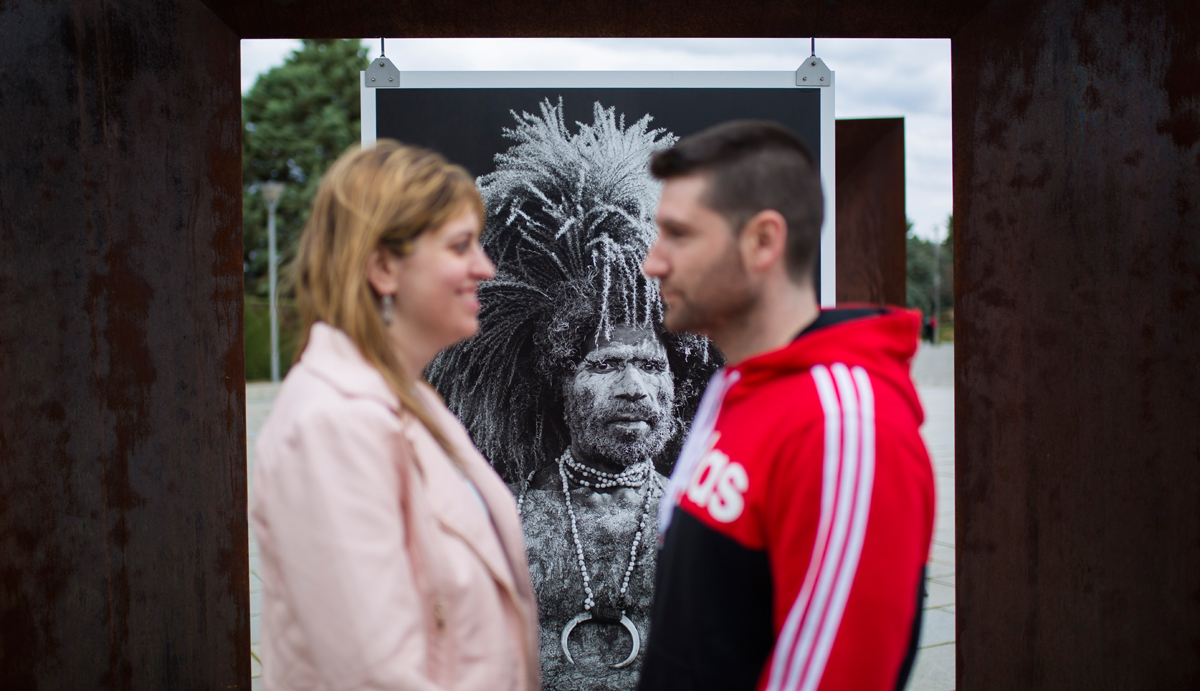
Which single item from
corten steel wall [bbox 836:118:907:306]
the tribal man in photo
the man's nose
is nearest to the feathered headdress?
the tribal man in photo

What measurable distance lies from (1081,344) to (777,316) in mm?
1562

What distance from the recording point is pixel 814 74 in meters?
2.96

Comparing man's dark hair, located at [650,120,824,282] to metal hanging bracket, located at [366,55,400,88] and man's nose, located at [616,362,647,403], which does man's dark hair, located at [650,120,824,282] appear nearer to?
man's nose, located at [616,362,647,403]

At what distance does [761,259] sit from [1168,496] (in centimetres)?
181

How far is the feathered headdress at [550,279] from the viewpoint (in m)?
2.97

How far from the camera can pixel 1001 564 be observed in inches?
101

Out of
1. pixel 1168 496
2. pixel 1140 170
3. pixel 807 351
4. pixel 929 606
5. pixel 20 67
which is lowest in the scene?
pixel 929 606

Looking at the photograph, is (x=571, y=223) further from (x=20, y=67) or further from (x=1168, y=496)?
(x=1168, y=496)

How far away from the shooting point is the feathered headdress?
2.97 meters

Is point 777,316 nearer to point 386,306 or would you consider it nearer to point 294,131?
point 386,306

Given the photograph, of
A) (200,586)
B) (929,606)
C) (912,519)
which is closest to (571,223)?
(200,586)

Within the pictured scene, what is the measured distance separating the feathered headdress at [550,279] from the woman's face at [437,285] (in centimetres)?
157

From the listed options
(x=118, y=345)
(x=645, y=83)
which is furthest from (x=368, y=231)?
(x=645, y=83)

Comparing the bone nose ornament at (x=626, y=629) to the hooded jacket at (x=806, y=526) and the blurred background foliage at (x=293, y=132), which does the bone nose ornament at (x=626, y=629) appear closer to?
the hooded jacket at (x=806, y=526)
